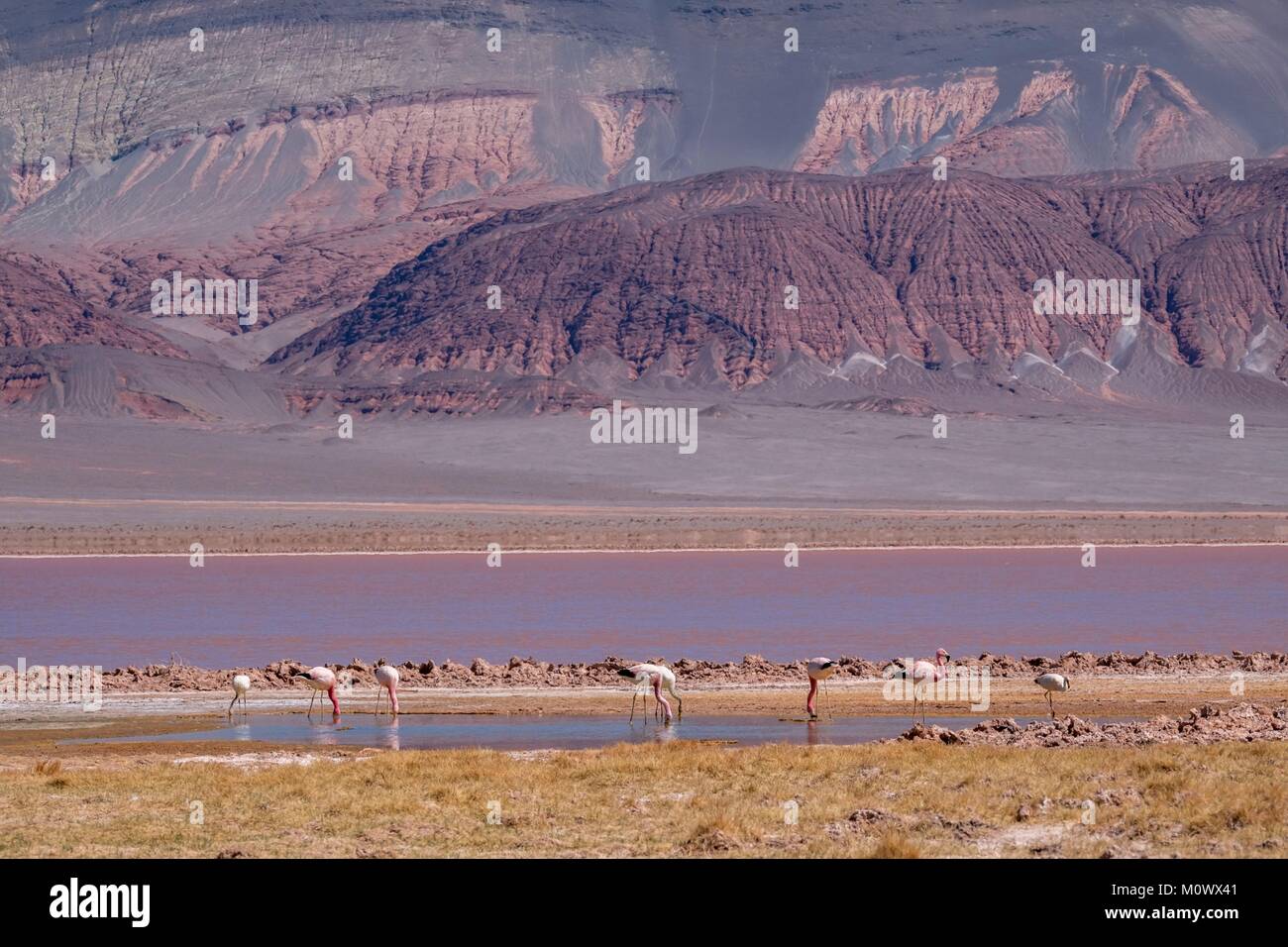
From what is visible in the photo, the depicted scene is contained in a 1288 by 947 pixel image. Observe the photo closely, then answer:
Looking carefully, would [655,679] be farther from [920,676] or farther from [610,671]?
[610,671]

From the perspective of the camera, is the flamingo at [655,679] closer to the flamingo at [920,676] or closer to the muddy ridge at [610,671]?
the flamingo at [920,676]

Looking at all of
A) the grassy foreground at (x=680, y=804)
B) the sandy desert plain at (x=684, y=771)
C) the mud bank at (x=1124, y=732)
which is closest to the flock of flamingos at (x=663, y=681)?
the sandy desert plain at (x=684, y=771)

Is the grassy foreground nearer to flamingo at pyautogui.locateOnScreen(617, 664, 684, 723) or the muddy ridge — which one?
flamingo at pyautogui.locateOnScreen(617, 664, 684, 723)

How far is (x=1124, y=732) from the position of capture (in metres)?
17.7

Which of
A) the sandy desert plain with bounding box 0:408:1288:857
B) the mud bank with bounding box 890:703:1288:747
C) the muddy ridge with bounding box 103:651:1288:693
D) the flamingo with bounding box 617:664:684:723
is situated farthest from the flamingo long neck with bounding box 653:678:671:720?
the muddy ridge with bounding box 103:651:1288:693

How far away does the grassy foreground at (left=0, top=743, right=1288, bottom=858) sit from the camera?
39.4 feet

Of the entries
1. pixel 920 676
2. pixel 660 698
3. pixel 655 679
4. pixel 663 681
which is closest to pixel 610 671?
pixel 663 681

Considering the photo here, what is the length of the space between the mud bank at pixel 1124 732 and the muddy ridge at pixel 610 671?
7560 mm

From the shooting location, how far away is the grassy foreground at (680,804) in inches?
473

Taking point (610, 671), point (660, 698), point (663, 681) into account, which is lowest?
point (610, 671)

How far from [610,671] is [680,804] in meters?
12.5
